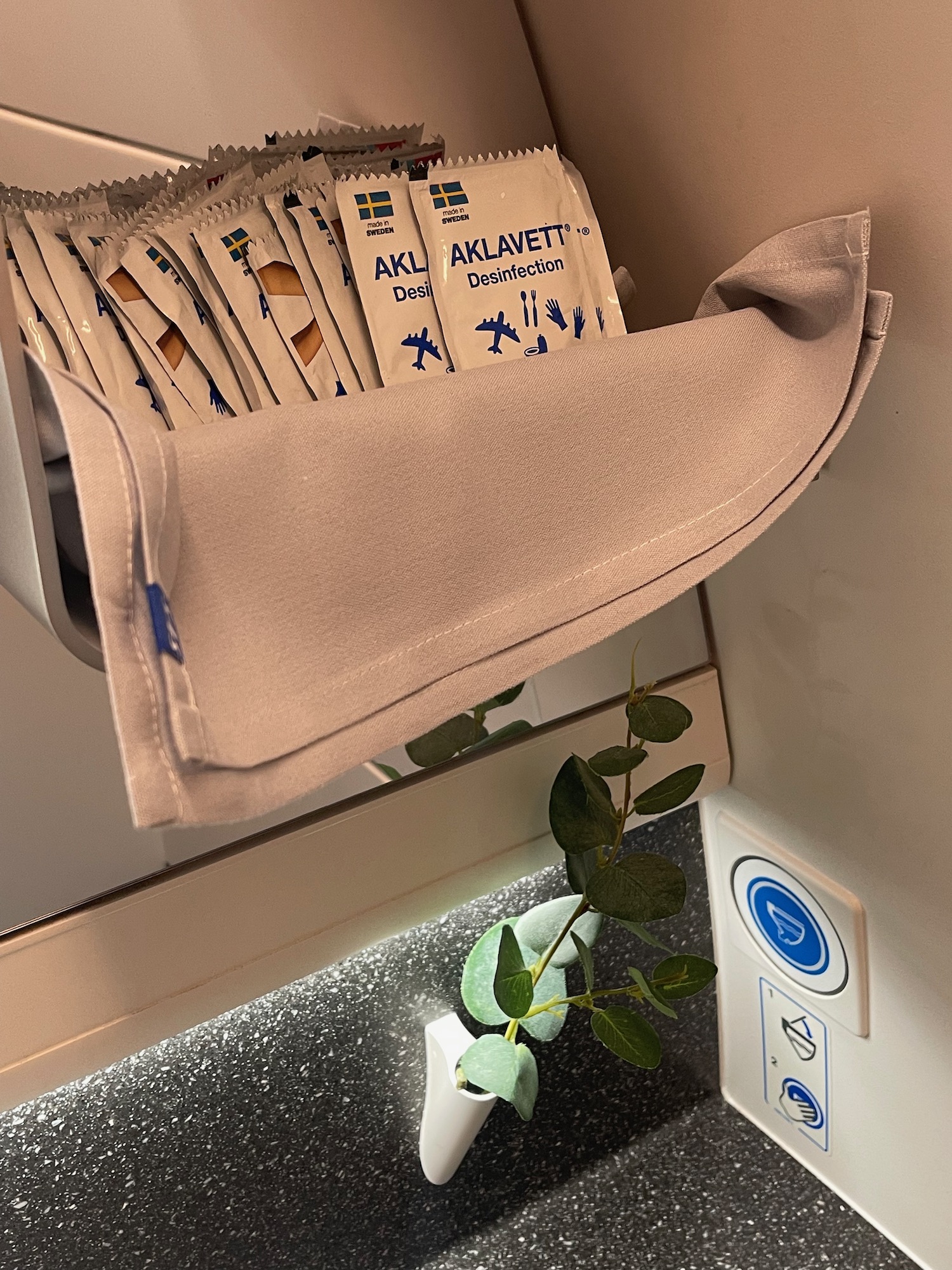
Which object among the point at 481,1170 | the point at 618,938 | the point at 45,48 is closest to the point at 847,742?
the point at 618,938

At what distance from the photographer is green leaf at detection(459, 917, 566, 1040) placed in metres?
0.87

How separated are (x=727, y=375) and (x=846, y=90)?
187 mm

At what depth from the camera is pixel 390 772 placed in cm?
78

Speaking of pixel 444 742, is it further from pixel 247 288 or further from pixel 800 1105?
pixel 800 1105

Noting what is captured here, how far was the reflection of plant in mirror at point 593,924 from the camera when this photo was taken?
79 centimetres

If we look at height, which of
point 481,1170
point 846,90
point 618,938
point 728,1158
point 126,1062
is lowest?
point 728,1158

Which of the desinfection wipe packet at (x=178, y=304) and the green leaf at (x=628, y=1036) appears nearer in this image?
the desinfection wipe packet at (x=178, y=304)

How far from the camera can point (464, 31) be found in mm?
729

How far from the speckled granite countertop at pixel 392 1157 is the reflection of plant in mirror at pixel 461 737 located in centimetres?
20

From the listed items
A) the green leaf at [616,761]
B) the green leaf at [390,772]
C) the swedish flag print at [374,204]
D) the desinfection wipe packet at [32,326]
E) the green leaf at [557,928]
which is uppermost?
the swedish flag print at [374,204]

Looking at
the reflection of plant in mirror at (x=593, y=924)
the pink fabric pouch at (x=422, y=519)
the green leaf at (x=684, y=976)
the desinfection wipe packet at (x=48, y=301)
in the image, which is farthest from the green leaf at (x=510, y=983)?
the desinfection wipe packet at (x=48, y=301)

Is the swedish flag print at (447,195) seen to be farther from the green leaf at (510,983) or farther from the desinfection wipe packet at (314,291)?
the green leaf at (510,983)

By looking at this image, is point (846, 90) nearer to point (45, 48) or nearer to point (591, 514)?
point (591, 514)

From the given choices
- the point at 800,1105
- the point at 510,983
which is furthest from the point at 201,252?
the point at 800,1105
